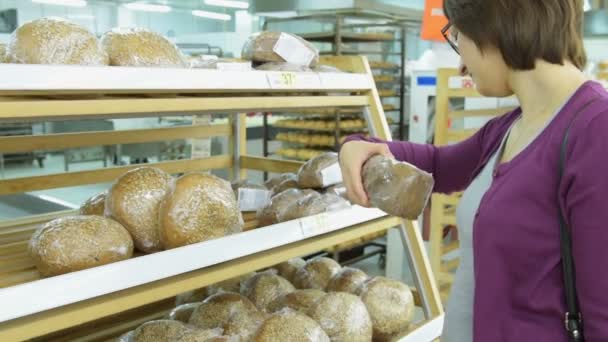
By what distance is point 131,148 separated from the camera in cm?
742

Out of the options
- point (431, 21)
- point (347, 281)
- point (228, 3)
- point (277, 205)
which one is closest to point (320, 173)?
point (277, 205)

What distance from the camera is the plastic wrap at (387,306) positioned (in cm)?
171

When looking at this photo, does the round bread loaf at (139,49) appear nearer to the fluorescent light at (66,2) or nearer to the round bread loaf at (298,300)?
the round bread loaf at (298,300)

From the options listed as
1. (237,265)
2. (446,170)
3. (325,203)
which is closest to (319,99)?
(325,203)

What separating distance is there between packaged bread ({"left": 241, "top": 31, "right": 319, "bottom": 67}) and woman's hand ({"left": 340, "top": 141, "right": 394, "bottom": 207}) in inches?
13.8

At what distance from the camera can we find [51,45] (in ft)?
3.85

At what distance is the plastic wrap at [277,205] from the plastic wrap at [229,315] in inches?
9.1

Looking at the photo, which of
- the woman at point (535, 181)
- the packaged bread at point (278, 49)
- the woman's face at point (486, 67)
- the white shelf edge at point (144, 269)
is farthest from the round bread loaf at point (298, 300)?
the woman's face at point (486, 67)

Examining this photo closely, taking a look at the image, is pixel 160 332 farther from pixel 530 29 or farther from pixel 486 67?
pixel 530 29

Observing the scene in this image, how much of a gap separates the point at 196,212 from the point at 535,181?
28.7 inches

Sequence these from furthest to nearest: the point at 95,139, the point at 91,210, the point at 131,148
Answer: the point at 131,148, the point at 95,139, the point at 91,210

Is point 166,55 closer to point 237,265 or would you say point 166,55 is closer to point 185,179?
point 185,179

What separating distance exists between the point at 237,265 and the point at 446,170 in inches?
26.5

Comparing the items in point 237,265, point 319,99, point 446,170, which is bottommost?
point 237,265
